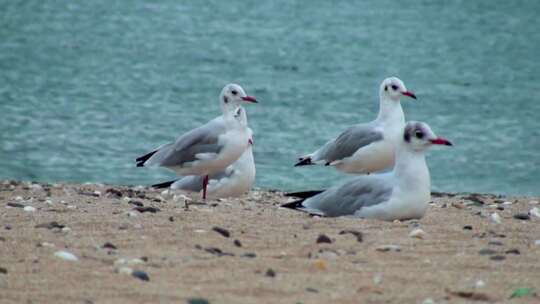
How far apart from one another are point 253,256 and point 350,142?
378cm

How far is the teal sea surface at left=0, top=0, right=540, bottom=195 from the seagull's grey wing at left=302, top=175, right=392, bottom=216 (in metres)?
8.24

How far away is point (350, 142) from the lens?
32.7 ft

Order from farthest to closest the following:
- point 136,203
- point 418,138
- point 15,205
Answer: point 136,203 → point 15,205 → point 418,138

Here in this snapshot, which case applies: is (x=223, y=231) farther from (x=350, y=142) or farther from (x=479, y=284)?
(x=350, y=142)

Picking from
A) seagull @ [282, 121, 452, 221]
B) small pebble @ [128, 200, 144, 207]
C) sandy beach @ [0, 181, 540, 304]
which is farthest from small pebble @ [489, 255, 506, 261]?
small pebble @ [128, 200, 144, 207]

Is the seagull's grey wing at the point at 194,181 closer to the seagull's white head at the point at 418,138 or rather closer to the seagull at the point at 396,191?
the seagull at the point at 396,191

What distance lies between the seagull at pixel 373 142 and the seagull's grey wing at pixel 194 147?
0.88 meters

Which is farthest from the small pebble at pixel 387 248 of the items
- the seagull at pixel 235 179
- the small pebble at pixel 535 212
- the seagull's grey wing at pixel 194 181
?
the seagull's grey wing at pixel 194 181

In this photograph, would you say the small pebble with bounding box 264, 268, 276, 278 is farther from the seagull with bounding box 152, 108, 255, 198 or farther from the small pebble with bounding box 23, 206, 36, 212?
the seagull with bounding box 152, 108, 255, 198

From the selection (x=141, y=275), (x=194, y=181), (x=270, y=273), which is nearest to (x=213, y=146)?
(x=194, y=181)

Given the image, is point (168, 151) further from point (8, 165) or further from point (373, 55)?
point (373, 55)

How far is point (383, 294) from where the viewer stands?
18.1ft

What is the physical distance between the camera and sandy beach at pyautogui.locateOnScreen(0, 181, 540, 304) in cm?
A: 550

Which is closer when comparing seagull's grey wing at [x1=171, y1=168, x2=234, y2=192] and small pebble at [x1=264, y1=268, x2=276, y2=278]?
small pebble at [x1=264, y1=268, x2=276, y2=278]
